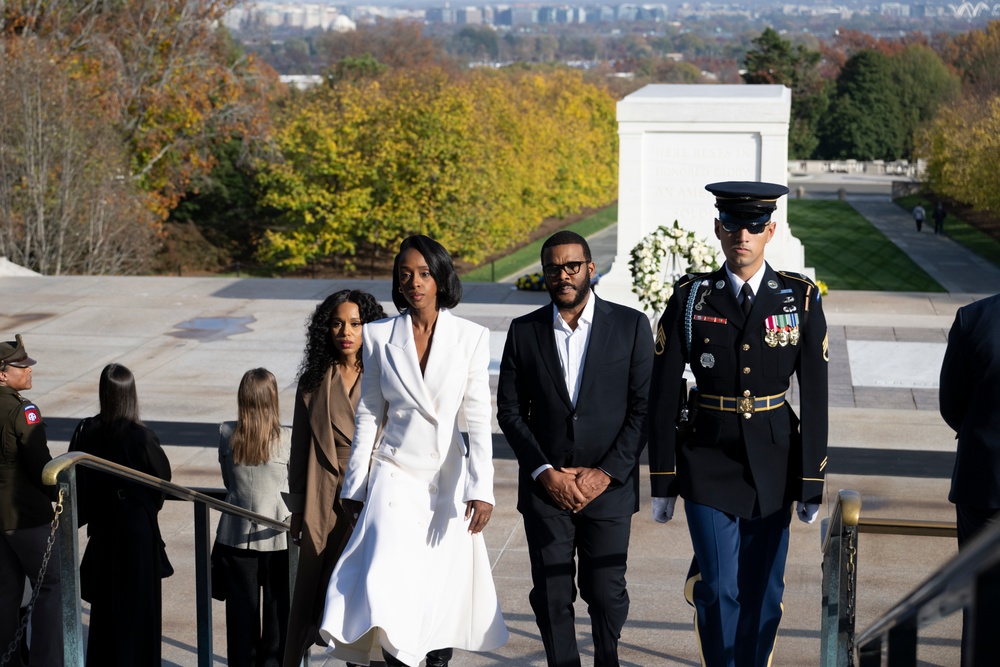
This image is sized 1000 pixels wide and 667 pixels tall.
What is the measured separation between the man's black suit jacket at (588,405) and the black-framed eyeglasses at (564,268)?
175 mm

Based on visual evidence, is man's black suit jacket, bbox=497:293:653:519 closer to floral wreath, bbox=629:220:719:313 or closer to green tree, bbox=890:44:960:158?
floral wreath, bbox=629:220:719:313

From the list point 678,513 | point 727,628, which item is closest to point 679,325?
point 727,628

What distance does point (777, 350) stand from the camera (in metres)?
4.14

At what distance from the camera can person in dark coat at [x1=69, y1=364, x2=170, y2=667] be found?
458cm

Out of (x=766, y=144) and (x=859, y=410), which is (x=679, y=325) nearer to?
(x=859, y=410)

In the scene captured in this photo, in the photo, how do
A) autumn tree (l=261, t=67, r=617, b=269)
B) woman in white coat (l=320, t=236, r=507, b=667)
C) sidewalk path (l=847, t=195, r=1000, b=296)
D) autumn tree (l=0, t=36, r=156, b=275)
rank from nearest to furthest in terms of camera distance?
1. woman in white coat (l=320, t=236, r=507, b=667)
2. autumn tree (l=0, t=36, r=156, b=275)
3. sidewalk path (l=847, t=195, r=1000, b=296)
4. autumn tree (l=261, t=67, r=617, b=269)

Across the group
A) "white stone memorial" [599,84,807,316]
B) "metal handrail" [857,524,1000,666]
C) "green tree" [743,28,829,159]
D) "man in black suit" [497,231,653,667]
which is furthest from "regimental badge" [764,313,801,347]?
"green tree" [743,28,829,159]

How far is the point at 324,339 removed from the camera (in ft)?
14.7

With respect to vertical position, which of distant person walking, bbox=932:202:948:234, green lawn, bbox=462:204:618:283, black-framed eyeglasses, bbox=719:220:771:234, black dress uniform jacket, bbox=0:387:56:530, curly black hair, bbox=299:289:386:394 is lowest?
green lawn, bbox=462:204:618:283

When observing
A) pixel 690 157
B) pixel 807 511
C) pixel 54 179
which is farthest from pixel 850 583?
pixel 54 179

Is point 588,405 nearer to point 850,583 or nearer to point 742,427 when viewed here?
point 742,427

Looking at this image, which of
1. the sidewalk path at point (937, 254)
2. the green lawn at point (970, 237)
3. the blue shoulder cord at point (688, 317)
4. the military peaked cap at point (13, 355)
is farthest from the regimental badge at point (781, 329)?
the green lawn at point (970, 237)

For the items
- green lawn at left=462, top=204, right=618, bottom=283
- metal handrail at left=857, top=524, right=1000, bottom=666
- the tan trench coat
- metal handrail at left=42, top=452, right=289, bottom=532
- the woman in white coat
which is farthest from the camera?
green lawn at left=462, top=204, right=618, bottom=283

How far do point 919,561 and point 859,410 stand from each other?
11.8 feet
